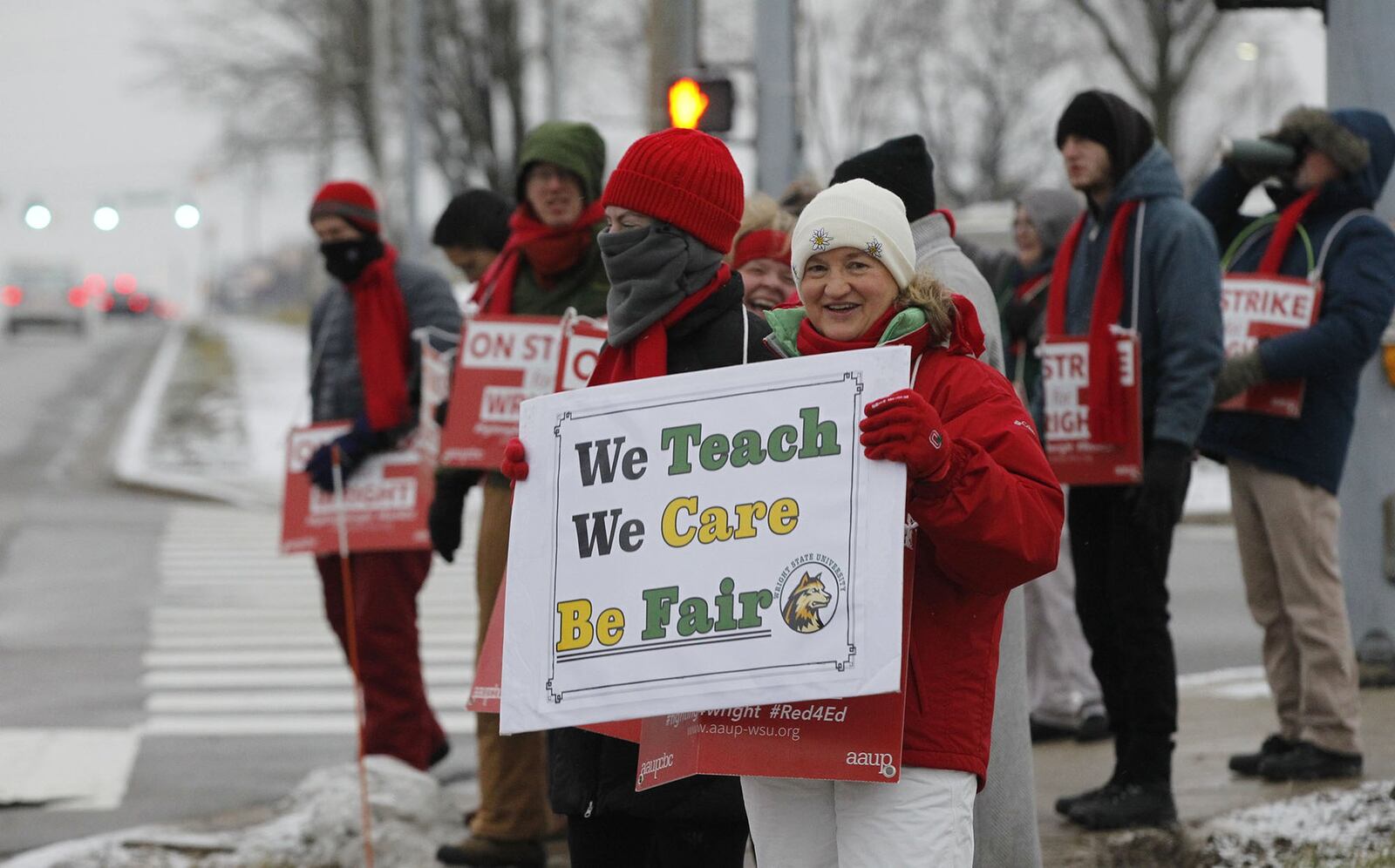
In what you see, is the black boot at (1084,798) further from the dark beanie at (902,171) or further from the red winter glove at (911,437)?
the red winter glove at (911,437)

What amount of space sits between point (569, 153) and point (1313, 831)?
304cm

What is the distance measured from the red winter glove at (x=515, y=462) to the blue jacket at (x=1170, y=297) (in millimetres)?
2578

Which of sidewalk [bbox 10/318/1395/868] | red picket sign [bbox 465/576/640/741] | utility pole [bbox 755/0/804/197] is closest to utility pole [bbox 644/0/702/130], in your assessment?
utility pole [bbox 755/0/804/197]

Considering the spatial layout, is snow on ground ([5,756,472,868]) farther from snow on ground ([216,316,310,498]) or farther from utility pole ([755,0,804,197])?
snow on ground ([216,316,310,498])

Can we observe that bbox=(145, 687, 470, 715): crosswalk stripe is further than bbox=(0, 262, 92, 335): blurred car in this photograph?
No

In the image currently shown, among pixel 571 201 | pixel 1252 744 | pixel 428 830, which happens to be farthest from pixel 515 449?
pixel 1252 744

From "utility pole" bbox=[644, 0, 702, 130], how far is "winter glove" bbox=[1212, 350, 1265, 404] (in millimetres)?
5674

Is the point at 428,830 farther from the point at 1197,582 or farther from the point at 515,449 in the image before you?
the point at 1197,582

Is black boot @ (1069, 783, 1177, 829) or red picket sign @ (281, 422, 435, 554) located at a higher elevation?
red picket sign @ (281, 422, 435, 554)

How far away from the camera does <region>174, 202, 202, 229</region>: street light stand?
4666cm

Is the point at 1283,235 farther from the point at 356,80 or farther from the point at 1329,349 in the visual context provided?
the point at 356,80

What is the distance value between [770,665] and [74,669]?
808cm

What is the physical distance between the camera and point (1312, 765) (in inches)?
247

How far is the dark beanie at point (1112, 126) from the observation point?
5855mm
